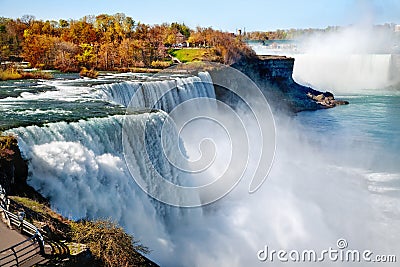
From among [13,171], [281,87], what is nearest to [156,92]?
[13,171]

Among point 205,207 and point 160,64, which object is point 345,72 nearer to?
point 160,64

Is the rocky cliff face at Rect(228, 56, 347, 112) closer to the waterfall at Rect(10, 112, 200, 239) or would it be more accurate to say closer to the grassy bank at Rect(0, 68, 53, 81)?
the grassy bank at Rect(0, 68, 53, 81)

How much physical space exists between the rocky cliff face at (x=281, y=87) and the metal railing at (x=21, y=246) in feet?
96.0

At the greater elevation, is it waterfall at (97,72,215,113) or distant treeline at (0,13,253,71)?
distant treeline at (0,13,253,71)

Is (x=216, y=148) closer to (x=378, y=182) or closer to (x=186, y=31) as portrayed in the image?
(x=378, y=182)

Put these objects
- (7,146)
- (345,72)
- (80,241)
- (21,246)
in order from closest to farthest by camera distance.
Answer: (21,246) < (80,241) < (7,146) < (345,72)

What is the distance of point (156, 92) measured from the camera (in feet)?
69.0

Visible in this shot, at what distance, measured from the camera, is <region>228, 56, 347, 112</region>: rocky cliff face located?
36125mm

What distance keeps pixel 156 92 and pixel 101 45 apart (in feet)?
61.7

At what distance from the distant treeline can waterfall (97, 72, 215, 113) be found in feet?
38.8

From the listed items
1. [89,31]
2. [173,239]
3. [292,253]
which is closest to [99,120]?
[173,239]

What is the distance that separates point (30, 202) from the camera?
8.27 metres

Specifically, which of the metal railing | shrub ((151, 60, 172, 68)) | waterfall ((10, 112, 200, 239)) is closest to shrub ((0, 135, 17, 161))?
waterfall ((10, 112, 200, 239))

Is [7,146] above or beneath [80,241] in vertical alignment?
above
